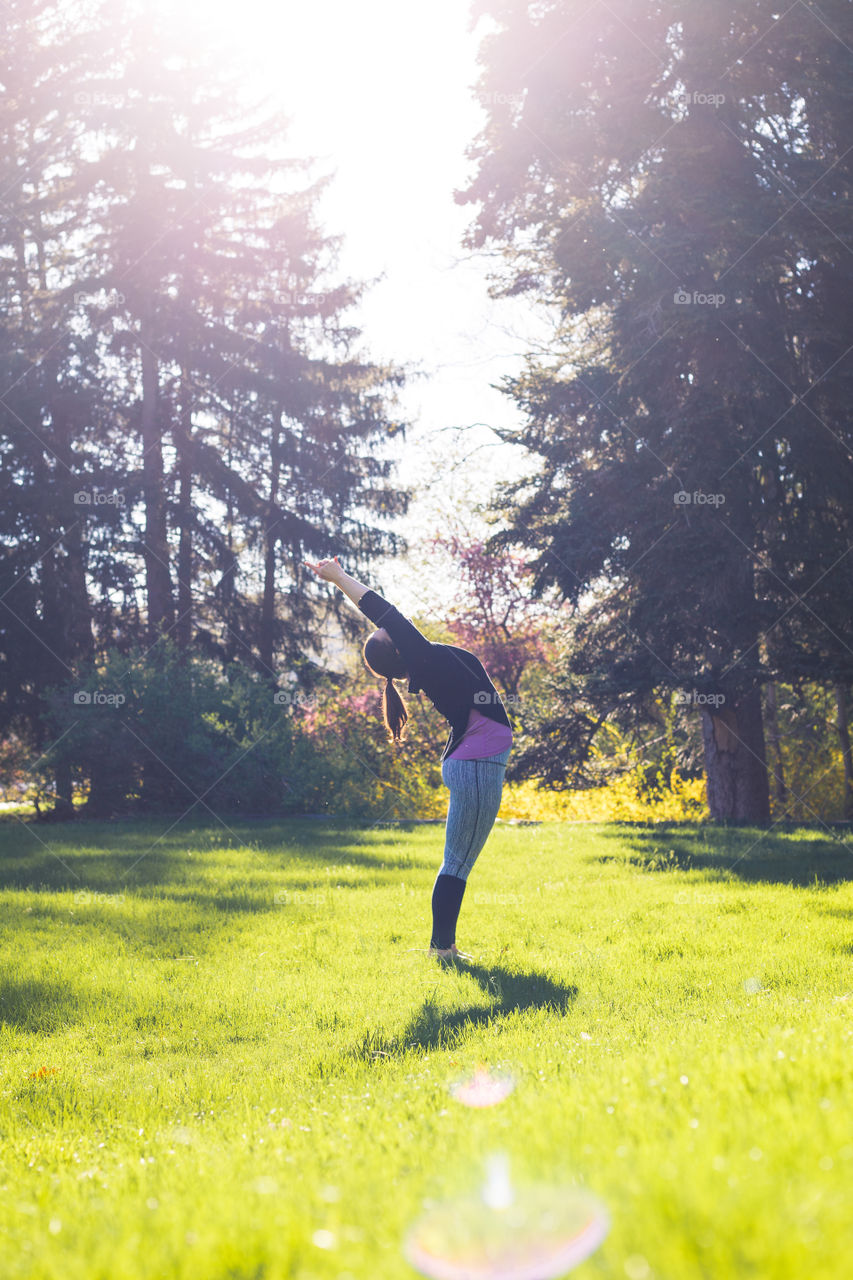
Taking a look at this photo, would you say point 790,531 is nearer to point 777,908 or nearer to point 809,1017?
point 777,908

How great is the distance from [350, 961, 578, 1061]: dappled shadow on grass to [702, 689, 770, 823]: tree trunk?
8.17 m

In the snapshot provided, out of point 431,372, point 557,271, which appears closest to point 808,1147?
point 557,271

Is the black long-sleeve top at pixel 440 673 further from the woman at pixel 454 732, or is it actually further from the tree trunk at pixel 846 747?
the tree trunk at pixel 846 747

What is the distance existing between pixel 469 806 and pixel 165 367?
18763mm

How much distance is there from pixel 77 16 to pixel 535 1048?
25.1m

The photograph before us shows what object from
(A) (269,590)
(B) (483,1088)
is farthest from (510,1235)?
(A) (269,590)

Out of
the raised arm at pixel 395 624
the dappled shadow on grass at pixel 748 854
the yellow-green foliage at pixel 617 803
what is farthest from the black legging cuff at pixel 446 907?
the yellow-green foliage at pixel 617 803

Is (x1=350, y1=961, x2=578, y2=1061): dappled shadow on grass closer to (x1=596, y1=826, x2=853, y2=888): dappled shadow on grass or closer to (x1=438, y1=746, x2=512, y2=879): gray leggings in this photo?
(x1=438, y1=746, x2=512, y2=879): gray leggings

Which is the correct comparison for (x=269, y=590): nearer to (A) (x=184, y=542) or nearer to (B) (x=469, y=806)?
(A) (x=184, y=542)

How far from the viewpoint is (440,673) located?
5.71m

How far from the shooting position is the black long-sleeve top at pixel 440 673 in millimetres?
5648

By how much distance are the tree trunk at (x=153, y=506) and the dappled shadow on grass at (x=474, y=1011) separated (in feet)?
49.6

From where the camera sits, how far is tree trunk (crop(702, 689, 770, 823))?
41.8 ft

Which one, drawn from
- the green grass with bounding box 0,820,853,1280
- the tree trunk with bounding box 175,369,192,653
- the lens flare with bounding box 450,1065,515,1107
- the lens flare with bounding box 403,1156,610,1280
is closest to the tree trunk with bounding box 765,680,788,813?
the green grass with bounding box 0,820,853,1280
